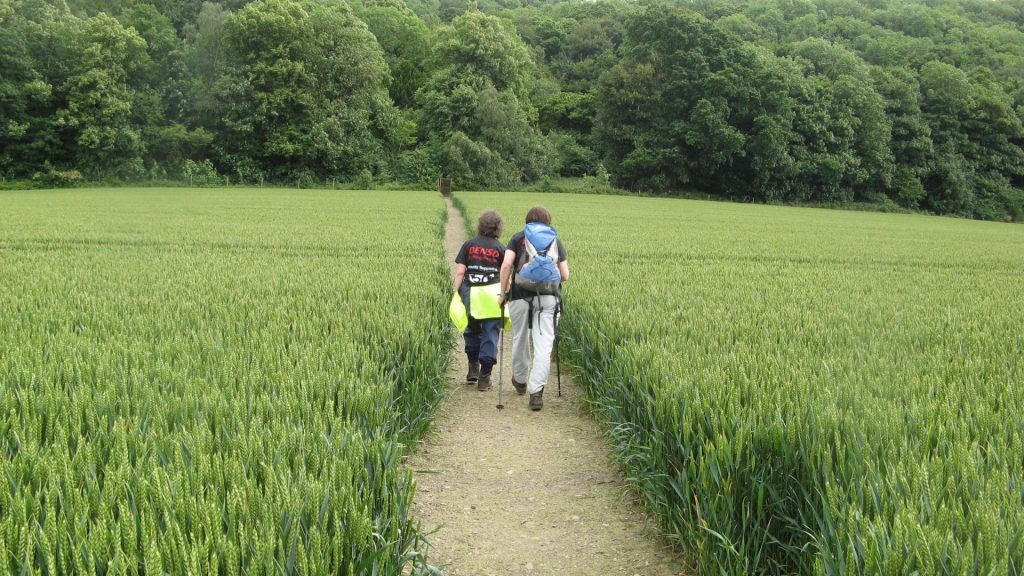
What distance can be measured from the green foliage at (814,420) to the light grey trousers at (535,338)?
0.48m

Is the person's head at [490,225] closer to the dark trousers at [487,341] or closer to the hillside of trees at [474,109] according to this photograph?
the dark trousers at [487,341]

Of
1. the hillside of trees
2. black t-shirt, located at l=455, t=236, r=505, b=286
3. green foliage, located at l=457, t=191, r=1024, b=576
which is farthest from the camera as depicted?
the hillside of trees

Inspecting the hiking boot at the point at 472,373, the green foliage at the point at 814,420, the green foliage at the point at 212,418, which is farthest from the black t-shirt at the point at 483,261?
the green foliage at the point at 814,420

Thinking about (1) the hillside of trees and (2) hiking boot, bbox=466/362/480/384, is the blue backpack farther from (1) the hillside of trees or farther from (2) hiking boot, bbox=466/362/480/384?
(1) the hillside of trees

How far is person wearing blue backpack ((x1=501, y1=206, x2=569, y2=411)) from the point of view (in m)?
6.32

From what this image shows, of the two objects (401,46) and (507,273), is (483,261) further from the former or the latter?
(401,46)

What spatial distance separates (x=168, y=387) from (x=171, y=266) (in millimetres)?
7048

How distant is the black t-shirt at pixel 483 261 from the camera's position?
6977 mm

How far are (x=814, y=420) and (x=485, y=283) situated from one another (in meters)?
3.90

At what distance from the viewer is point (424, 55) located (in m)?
69.8

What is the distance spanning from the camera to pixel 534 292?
6484mm

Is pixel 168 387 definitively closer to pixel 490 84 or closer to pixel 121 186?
pixel 121 186

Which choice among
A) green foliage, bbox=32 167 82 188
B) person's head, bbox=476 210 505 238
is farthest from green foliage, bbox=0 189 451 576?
green foliage, bbox=32 167 82 188

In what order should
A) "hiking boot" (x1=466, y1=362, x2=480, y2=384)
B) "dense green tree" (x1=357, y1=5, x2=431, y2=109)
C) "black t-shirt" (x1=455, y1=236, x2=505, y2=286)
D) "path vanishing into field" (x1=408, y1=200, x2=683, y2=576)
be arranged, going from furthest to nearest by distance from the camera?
1. "dense green tree" (x1=357, y1=5, x2=431, y2=109)
2. "hiking boot" (x1=466, y1=362, x2=480, y2=384)
3. "black t-shirt" (x1=455, y1=236, x2=505, y2=286)
4. "path vanishing into field" (x1=408, y1=200, x2=683, y2=576)
